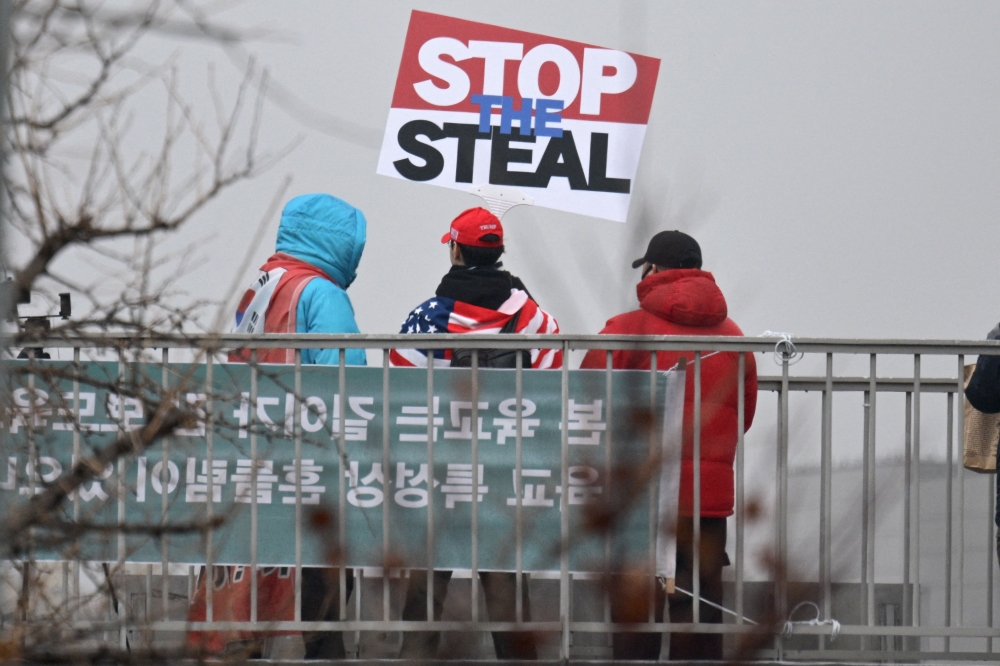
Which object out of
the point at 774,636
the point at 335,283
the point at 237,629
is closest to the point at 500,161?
the point at 335,283

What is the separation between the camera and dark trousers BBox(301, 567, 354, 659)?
404 centimetres

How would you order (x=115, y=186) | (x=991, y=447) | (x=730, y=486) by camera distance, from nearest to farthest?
1. (x=115, y=186)
2. (x=730, y=486)
3. (x=991, y=447)

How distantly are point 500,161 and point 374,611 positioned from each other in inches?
95.7

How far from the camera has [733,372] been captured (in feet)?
12.8

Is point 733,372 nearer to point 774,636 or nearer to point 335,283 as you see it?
point 335,283

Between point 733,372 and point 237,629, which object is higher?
point 733,372

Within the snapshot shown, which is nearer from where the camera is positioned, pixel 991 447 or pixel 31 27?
pixel 31 27

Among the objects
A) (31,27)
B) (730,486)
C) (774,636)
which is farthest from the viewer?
(730,486)

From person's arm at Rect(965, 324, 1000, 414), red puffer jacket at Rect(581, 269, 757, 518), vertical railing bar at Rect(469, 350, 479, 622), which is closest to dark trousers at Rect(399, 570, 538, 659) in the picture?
vertical railing bar at Rect(469, 350, 479, 622)

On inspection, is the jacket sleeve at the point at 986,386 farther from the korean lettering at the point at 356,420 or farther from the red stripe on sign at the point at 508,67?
the red stripe on sign at the point at 508,67

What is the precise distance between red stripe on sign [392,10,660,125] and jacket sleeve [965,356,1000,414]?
2.06 m

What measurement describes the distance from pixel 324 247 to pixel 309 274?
118 mm

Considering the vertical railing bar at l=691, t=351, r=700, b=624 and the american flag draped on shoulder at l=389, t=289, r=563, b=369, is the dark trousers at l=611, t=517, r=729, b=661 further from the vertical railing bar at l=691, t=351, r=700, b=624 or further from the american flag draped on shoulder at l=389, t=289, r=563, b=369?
the american flag draped on shoulder at l=389, t=289, r=563, b=369

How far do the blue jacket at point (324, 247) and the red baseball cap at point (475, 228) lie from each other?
44cm
